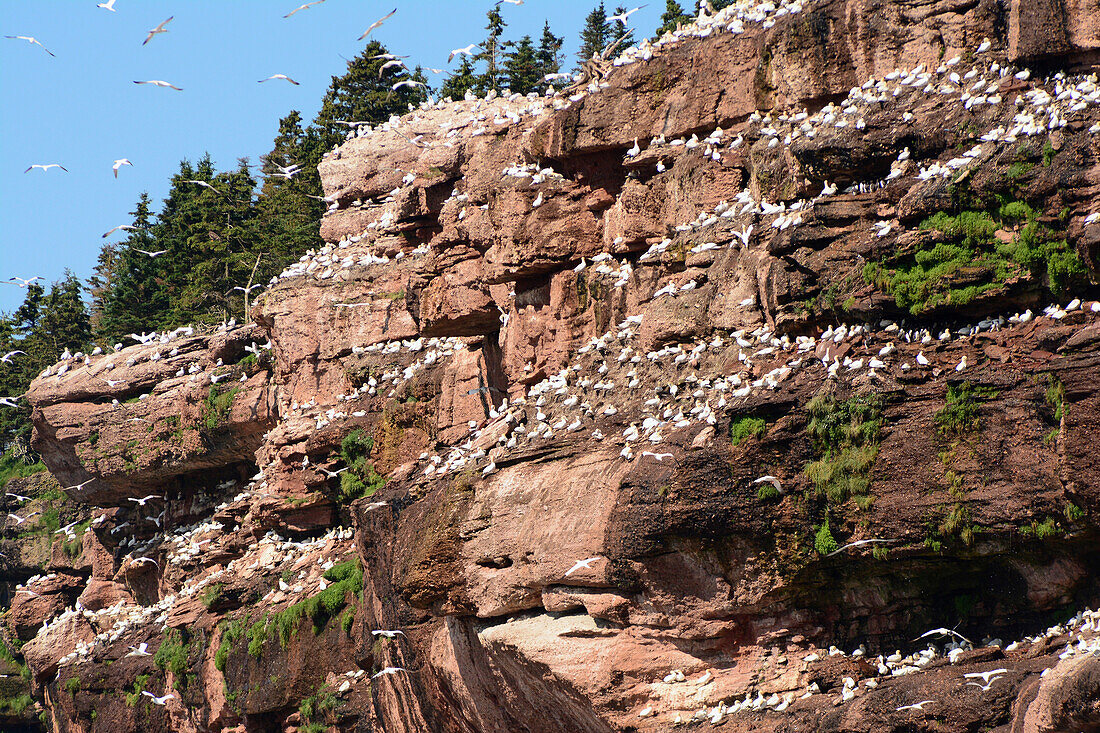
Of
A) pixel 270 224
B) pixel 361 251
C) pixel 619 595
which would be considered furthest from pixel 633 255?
pixel 270 224

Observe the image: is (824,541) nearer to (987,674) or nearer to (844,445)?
(844,445)

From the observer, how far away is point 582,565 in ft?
61.2

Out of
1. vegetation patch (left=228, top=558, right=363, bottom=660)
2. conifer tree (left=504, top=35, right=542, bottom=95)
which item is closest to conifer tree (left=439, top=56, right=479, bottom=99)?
conifer tree (left=504, top=35, right=542, bottom=95)

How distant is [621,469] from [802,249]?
13.6 feet

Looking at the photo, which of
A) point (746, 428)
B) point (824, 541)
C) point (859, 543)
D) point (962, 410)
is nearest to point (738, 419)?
point (746, 428)

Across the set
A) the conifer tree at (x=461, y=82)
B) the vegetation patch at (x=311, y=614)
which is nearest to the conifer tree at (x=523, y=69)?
the conifer tree at (x=461, y=82)

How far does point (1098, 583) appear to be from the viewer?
15.3 metres

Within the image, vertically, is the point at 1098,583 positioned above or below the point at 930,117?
below

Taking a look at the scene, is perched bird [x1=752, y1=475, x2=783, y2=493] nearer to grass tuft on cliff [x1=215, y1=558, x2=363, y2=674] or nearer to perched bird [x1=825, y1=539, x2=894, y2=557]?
perched bird [x1=825, y1=539, x2=894, y2=557]

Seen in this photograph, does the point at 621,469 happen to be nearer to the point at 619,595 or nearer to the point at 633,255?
the point at 619,595

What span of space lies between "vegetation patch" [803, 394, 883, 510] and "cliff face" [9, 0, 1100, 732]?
0.05 meters

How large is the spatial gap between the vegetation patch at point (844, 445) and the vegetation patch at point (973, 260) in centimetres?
161

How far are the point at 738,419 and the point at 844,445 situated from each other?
1.63 m

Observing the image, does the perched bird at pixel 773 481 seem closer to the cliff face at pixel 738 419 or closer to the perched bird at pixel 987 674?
the cliff face at pixel 738 419
